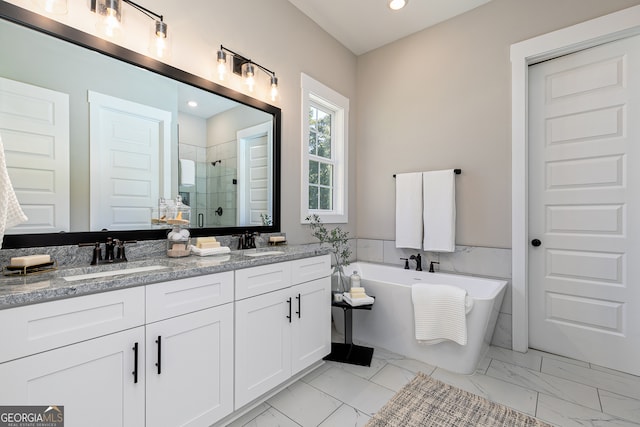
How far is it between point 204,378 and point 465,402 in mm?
1518

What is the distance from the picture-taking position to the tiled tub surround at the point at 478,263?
2.50m

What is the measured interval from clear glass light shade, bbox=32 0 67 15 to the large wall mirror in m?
0.06

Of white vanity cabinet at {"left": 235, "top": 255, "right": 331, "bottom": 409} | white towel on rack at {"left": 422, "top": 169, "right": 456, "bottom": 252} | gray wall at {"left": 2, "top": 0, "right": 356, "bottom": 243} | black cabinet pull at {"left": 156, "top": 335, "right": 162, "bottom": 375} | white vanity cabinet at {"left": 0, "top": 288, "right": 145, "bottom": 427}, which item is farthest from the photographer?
white towel on rack at {"left": 422, "top": 169, "right": 456, "bottom": 252}

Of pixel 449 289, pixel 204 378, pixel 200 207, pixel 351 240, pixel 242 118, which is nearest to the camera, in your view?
pixel 204 378

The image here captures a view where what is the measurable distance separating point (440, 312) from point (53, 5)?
2747mm

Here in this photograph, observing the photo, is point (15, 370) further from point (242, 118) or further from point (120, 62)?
point (242, 118)

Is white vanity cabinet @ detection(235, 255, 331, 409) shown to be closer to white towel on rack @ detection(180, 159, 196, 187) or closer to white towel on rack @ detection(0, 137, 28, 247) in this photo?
white towel on rack @ detection(180, 159, 196, 187)

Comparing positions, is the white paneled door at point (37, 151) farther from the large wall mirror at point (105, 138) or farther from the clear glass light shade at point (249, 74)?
the clear glass light shade at point (249, 74)

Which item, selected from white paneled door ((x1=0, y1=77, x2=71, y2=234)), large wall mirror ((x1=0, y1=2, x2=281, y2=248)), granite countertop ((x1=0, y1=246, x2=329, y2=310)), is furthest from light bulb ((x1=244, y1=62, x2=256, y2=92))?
granite countertop ((x1=0, y1=246, x2=329, y2=310))

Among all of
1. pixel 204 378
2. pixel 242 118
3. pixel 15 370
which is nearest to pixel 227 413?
pixel 204 378

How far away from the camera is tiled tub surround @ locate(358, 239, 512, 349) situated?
2502 millimetres

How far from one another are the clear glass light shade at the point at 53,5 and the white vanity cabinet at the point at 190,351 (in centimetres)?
134

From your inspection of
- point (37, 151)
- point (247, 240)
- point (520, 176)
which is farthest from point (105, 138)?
point (520, 176)

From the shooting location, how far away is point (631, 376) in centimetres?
205
